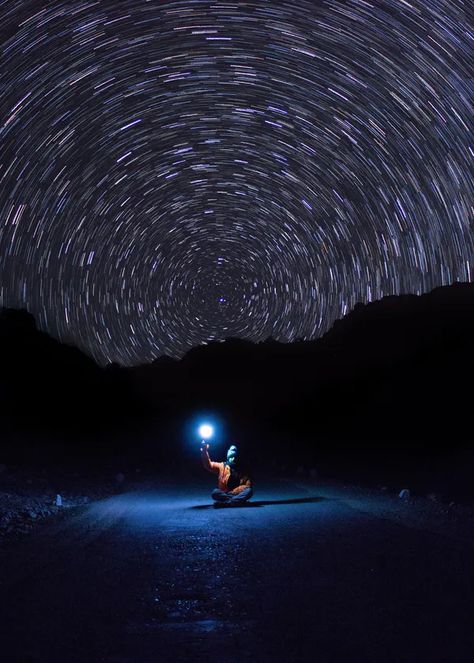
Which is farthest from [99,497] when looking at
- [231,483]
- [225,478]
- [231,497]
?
[231,497]

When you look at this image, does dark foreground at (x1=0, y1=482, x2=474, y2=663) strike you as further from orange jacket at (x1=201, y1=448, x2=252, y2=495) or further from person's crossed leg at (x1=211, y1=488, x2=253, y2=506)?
orange jacket at (x1=201, y1=448, x2=252, y2=495)

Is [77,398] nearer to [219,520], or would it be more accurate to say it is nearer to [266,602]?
[219,520]

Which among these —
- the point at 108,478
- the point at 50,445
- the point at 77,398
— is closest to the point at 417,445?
the point at 108,478

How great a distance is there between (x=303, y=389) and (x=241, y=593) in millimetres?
55834

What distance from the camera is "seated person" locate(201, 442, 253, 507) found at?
16981mm

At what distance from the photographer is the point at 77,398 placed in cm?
5900

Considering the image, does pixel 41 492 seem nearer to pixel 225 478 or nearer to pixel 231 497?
pixel 225 478

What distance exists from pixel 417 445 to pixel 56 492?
15.0m

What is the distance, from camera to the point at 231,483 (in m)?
17.7

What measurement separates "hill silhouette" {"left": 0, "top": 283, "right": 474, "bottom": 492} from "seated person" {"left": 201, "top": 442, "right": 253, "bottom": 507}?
11903mm

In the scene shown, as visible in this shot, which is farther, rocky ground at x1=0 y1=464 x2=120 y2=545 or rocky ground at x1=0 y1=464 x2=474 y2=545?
rocky ground at x1=0 y1=464 x2=120 y2=545

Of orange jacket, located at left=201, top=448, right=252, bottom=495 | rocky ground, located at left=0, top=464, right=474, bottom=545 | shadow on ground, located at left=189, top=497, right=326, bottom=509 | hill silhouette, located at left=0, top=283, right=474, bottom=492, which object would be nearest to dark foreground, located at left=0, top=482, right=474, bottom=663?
rocky ground, located at left=0, top=464, right=474, bottom=545

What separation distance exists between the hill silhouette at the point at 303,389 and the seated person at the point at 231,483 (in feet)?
39.1

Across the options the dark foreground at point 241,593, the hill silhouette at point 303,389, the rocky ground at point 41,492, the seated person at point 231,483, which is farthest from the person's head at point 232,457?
the hill silhouette at point 303,389
